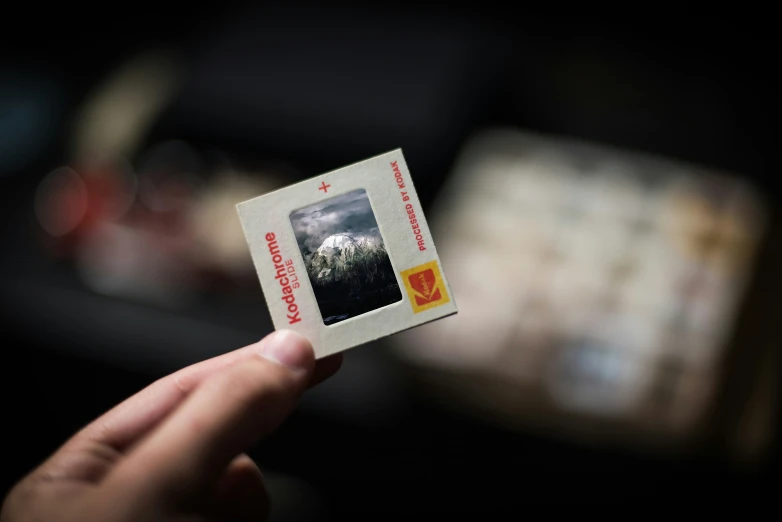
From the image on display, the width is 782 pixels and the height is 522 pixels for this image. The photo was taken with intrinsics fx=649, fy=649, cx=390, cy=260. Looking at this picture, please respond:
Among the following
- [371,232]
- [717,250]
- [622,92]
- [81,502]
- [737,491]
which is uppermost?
[622,92]

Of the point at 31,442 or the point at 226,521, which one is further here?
the point at 31,442

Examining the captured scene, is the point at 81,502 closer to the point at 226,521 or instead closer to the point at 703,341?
the point at 226,521

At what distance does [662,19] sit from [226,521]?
236cm

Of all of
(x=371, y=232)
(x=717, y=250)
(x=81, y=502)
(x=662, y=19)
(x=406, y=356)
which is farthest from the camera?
(x=662, y=19)

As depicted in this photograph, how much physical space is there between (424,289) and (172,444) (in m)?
0.37

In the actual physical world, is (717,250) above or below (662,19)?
below

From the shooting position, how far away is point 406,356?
1896mm

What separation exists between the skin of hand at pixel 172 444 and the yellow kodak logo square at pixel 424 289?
16 centimetres

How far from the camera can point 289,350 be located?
0.81 metres

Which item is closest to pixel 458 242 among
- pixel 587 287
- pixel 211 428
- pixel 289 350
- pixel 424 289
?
pixel 587 287

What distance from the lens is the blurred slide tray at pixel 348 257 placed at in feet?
2.89

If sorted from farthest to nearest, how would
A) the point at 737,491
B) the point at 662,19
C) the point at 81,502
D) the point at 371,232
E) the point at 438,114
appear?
the point at 662,19 < the point at 438,114 < the point at 737,491 < the point at 371,232 < the point at 81,502

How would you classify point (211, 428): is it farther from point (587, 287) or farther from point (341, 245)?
point (587, 287)

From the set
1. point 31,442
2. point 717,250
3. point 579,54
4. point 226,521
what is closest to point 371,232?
point 226,521
